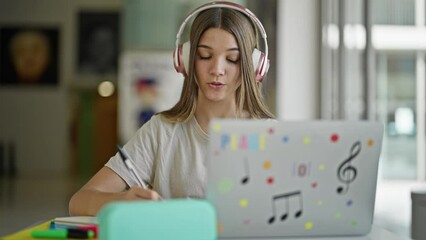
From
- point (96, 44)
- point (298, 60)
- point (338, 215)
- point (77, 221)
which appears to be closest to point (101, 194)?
point (77, 221)

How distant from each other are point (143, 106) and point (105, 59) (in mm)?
5873

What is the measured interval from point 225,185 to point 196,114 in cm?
78

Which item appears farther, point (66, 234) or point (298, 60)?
point (298, 60)

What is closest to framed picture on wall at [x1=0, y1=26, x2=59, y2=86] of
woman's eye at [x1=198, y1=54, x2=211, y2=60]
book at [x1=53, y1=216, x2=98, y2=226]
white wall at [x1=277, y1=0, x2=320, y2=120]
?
white wall at [x1=277, y1=0, x2=320, y2=120]

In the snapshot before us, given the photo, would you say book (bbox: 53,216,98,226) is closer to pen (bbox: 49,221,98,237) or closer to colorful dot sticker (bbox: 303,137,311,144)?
pen (bbox: 49,221,98,237)

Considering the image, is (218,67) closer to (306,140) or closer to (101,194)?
(101,194)

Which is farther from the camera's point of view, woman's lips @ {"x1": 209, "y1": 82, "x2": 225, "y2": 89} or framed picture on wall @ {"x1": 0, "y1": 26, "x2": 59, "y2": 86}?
framed picture on wall @ {"x1": 0, "y1": 26, "x2": 59, "y2": 86}

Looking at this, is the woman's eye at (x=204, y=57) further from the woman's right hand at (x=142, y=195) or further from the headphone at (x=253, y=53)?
the woman's right hand at (x=142, y=195)

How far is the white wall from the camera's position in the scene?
21.3ft

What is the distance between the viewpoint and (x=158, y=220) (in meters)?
1.10

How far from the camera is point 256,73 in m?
1.92

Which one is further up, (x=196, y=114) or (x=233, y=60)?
(x=233, y=60)

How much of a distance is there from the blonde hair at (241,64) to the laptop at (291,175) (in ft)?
1.99

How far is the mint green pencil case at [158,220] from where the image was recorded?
107 cm
